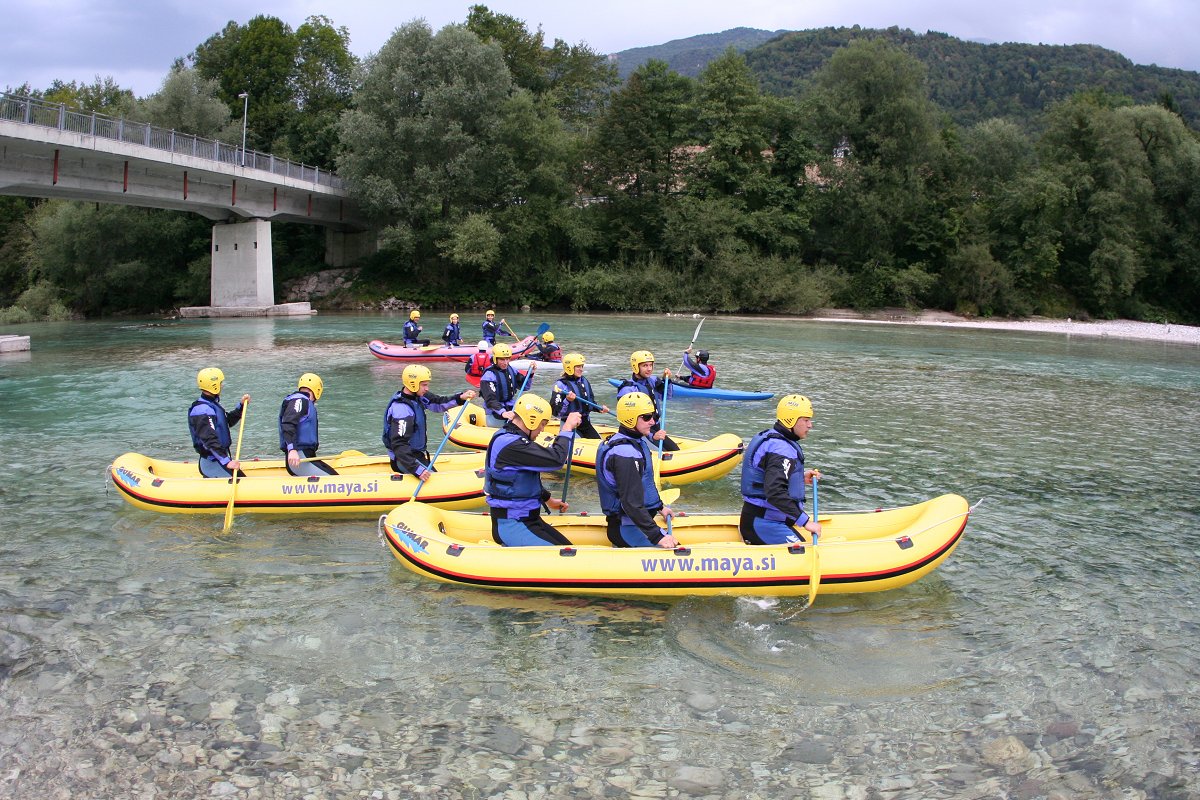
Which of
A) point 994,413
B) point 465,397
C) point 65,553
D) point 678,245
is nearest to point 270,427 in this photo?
point 465,397

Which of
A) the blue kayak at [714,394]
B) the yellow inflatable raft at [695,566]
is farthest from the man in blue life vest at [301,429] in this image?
the blue kayak at [714,394]

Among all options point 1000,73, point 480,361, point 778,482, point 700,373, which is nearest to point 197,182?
point 480,361

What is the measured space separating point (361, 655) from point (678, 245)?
3785 cm

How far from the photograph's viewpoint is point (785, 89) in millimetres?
110875

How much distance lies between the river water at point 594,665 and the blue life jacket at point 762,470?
81 cm

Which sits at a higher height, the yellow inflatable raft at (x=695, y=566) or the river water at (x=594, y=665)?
the yellow inflatable raft at (x=695, y=566)

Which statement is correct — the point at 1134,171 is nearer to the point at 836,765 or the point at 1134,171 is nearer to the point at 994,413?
the point at 994,413

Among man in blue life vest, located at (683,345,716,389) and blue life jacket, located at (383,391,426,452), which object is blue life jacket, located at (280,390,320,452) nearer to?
blue life jacket, located at (383,391,426,452)

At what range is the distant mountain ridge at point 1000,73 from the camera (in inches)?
3893

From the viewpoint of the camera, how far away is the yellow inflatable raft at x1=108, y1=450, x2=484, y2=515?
880 cm

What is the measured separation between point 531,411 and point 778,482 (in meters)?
1.94

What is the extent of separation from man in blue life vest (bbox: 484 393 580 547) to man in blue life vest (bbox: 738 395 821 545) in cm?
146

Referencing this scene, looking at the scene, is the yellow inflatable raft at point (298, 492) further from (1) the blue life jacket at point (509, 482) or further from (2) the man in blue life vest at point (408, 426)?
(1) the blue life jacket at point (509, 482)

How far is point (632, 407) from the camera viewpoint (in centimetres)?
680
